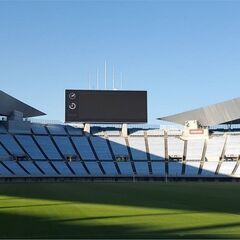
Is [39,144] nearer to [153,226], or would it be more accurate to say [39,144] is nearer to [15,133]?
[15,133]

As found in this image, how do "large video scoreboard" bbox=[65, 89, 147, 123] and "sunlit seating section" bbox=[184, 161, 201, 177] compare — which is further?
"large video scoreboard" bbox=[65, 89, 147, 123]

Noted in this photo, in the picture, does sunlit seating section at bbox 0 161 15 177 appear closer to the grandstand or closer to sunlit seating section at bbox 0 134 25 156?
the grandstand

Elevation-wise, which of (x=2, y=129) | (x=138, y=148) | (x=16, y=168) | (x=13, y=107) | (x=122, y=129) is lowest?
(x=16, y=168)

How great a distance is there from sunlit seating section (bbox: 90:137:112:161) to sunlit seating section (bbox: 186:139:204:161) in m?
14.5

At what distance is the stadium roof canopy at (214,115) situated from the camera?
9181 centimetres

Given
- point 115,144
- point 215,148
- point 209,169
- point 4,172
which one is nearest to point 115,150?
point 115,144

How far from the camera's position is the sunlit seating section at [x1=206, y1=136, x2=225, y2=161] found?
293 feet

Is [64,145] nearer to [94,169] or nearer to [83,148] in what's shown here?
[83,148]

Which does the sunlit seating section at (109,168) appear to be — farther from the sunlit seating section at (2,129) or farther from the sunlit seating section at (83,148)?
the sunlit seating section at (2,129)

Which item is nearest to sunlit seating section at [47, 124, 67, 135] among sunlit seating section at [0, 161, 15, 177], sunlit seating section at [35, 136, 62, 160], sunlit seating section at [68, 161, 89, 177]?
sunlit seating section at [35, 136, 62, 160]

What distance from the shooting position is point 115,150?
92.3m

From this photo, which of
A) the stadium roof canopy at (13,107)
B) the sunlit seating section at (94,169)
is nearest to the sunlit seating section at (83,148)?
the sunlit seating section at (94,169)

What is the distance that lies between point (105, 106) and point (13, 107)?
16.9 m

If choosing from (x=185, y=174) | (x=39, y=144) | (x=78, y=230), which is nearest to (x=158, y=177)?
(x=185, y=174)
